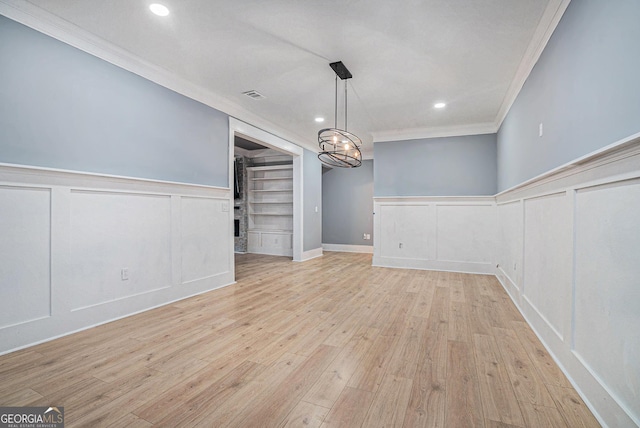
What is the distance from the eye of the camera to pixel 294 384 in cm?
171

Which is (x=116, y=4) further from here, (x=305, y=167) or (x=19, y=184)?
(x=305, y=167)

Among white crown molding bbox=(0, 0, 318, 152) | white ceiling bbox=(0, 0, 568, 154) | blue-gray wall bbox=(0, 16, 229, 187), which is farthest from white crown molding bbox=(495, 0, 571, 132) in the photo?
blue-gray wall bbox=(0, 16, 229, 187)

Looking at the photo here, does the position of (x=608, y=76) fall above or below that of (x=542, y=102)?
below

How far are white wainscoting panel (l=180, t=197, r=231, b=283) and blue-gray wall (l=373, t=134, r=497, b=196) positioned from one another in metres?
3.19

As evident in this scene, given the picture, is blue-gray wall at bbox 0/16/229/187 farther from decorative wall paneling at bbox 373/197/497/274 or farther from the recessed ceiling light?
decorative wall paneling at bbox 373/197/497/274

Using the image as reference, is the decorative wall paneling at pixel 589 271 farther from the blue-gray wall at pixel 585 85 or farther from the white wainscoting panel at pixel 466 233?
the white wainscoting panel at pixel 466 233

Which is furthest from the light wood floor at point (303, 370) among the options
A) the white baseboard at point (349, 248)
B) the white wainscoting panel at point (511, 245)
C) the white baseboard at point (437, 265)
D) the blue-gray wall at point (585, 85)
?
the white baseboard at point (349, 248)

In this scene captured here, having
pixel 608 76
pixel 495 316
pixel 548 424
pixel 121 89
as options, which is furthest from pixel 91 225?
pixel 495 316

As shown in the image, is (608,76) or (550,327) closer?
(608,76)

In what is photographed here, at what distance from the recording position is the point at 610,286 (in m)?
1.35

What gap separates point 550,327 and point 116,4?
4093mm

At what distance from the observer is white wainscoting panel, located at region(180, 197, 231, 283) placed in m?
3.52

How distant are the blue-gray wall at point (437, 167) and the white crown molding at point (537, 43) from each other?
4.54 feet

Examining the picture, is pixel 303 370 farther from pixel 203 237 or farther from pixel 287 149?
pixel 287 149
